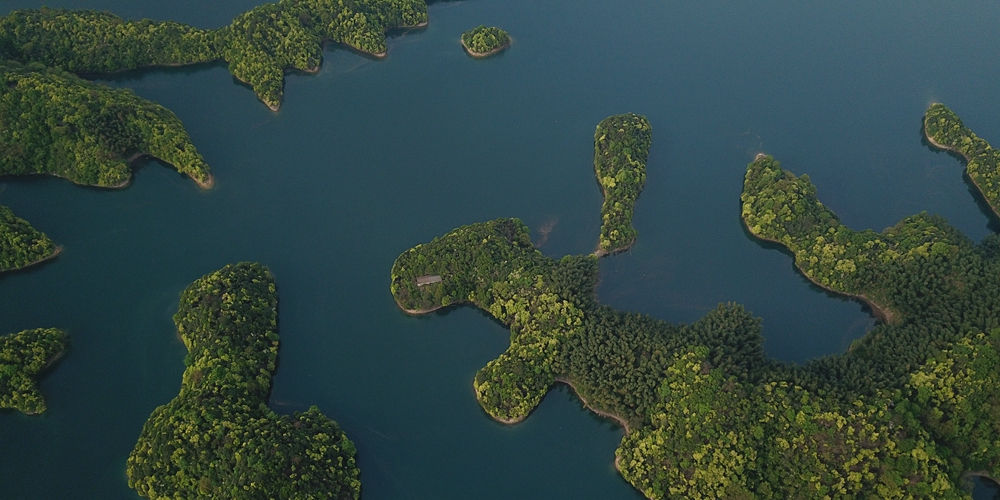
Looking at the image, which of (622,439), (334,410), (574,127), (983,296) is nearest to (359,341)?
(334,410)

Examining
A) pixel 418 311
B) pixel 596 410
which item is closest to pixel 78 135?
pixel 418 311

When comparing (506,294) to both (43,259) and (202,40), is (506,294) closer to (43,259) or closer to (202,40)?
(43,259)

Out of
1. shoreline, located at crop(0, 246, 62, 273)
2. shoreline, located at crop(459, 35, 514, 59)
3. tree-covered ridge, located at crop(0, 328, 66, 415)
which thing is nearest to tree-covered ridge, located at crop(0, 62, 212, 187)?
shoreline, located at crop(0, 246, 62, 273)

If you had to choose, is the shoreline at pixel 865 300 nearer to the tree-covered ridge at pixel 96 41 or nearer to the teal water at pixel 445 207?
the teal water at pixel 445 207

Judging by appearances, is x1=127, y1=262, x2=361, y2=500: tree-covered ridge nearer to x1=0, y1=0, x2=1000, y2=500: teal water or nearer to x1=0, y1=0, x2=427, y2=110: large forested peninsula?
x1=0, y1=0, x2=1000, y2=500: teal water

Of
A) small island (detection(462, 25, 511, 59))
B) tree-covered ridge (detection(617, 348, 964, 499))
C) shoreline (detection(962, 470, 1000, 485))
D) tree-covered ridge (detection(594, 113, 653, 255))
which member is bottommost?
shoreline (detection(962, 470, 1000, 485))

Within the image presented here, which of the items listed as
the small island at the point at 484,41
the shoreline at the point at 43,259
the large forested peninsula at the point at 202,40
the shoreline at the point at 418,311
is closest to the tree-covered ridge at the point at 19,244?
the shoreline at the point at 43,259

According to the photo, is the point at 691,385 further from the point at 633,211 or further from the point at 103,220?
the point at 103,220
